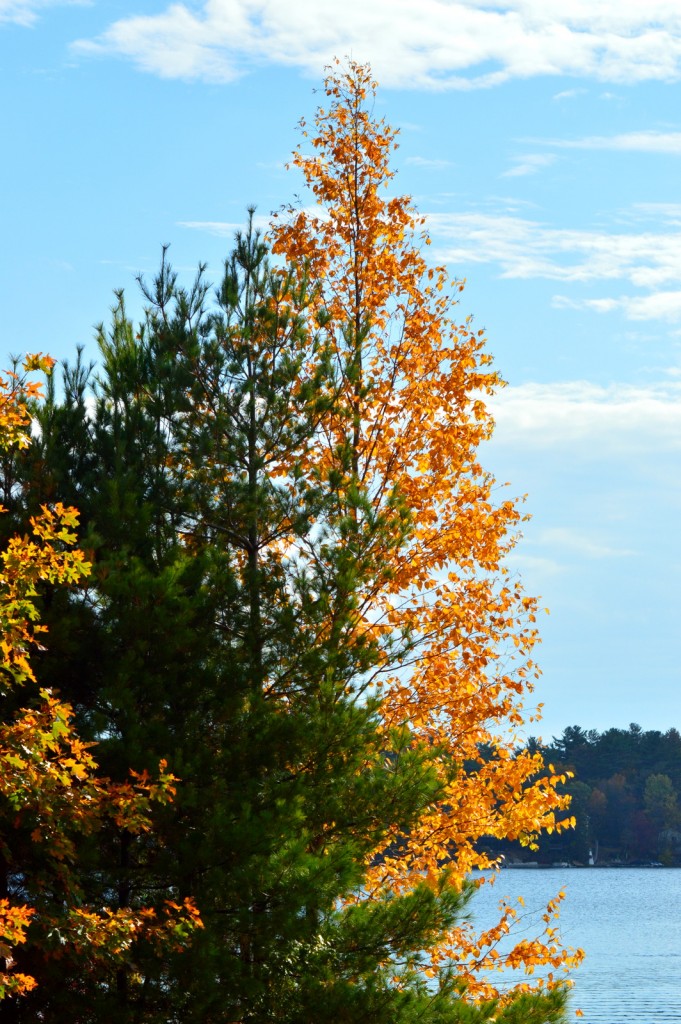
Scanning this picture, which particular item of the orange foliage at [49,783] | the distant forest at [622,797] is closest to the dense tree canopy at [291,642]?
the orange foliage at [49,783]

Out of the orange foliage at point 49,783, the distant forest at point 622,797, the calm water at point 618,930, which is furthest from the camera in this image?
the distant forest at point 622,797

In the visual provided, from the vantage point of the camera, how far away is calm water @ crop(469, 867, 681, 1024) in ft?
146

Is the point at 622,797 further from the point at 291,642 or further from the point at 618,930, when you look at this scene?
the point at 291,642

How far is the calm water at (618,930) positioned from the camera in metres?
44.6

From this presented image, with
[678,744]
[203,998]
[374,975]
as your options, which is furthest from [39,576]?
[678,744]

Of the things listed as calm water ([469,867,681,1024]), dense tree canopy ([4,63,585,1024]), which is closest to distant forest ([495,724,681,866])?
calm water ([469,867,681,1024])

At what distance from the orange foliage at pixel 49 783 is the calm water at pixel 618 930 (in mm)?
3434

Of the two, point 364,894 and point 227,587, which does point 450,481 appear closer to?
point 227,587

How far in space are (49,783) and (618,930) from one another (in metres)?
74.9

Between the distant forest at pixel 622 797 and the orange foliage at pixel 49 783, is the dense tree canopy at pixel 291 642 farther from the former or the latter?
the distant forest at pixel 622 797

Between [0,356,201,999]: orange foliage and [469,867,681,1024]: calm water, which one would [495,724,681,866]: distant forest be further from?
[0,356,201,999]: orange foliage

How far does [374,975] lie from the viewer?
36.2 feet

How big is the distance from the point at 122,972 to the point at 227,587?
137 inches

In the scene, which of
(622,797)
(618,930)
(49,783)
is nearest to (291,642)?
(49,783)
